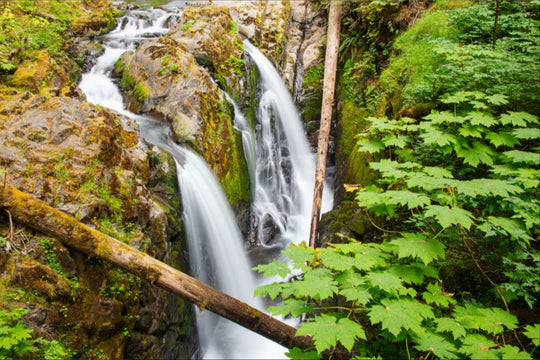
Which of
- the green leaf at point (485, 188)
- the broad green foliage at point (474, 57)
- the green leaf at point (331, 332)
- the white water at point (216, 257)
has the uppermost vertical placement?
the broad green foliage at point (474, 57)

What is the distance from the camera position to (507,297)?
243 centimetres

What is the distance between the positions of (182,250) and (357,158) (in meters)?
3.89

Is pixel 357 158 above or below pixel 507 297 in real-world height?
above

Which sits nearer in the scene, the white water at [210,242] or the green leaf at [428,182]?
the green leaf at [428,182]

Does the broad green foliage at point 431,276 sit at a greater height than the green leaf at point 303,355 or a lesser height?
greater

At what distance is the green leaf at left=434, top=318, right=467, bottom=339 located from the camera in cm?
196

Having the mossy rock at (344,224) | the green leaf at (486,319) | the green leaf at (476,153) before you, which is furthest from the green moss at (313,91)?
the green leaf at (486,319)

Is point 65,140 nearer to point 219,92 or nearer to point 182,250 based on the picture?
point 182,250

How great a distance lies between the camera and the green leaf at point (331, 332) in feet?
5.60

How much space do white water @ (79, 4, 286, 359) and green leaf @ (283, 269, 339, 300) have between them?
364 centimetres

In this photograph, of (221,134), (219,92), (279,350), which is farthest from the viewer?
(219,92)

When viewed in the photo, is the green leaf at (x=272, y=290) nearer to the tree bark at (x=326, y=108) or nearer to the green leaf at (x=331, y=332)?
the green leaf at (x=331, y=332)

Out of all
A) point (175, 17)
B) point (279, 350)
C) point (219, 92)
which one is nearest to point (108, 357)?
point (279, 350)

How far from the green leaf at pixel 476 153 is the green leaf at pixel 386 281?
1466 mm
